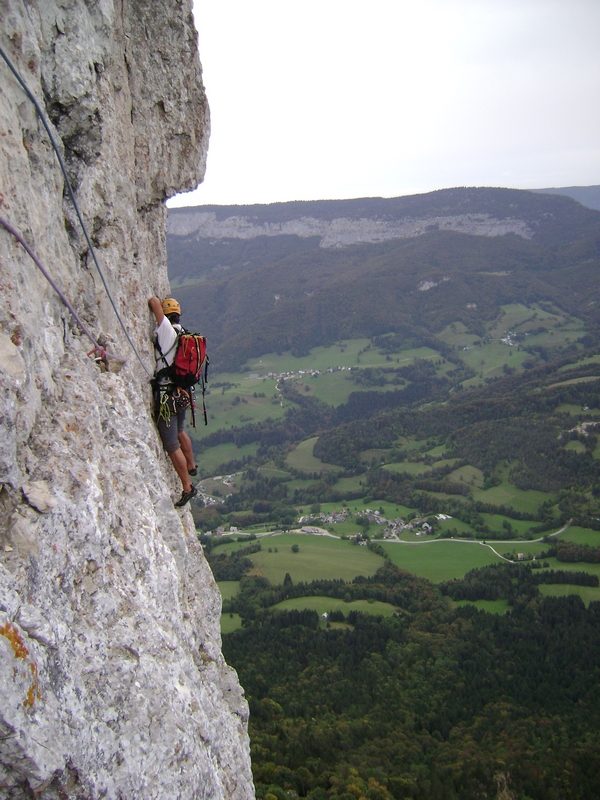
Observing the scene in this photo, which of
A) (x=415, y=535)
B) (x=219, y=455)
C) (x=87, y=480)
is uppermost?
(x=87, y=480)

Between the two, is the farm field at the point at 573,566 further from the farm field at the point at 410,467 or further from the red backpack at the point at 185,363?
the red backpack at the point at 185,363

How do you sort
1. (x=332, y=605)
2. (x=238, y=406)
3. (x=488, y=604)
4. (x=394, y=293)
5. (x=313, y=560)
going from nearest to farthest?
1. (x=332, y=605)
2. (x=488, y=604)
3. (x=313, y=560)
4. (x=238, y=406)
5. (x=394, y=293)

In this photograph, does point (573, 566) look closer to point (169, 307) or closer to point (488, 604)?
point (488, 604)

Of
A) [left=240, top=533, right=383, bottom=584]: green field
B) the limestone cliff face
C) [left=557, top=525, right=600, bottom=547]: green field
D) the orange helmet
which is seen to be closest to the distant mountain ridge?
[left=240, top=533, right=383, bottom=584]: green field

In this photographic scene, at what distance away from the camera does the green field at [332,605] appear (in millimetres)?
46500

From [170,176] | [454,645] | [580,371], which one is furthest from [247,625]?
[580,371]

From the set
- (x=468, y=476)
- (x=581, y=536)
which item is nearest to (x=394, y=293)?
(x=468, y=476)

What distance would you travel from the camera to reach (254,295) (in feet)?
622

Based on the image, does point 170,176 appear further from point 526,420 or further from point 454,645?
point 526,420

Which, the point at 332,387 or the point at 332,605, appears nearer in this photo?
the point at 332,605

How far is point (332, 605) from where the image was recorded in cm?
4778

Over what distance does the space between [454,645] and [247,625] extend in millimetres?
15425

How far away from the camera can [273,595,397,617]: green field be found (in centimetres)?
4650

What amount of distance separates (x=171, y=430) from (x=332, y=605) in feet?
144
